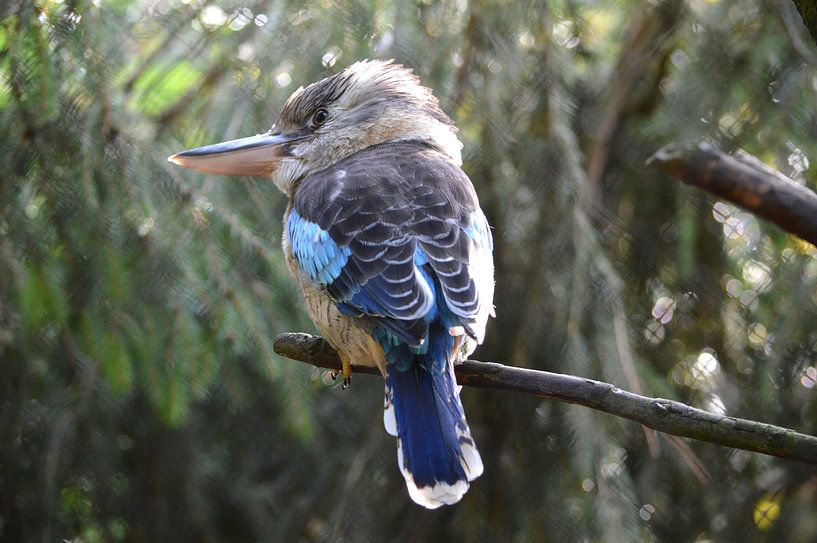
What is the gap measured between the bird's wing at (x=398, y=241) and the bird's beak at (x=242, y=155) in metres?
0.26

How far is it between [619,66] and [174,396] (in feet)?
6.94

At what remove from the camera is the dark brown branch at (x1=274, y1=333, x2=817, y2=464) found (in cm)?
171

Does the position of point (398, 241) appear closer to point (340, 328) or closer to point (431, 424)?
point (340, 328)

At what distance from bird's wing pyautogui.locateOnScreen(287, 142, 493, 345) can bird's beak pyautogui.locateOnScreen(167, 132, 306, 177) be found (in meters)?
0.26

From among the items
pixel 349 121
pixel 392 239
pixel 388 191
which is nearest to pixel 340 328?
pixel 392 239

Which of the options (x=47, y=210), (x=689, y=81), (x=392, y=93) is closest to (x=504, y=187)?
(x=392, y=93)

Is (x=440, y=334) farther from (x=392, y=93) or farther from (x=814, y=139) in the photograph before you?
(x=814, y=139)

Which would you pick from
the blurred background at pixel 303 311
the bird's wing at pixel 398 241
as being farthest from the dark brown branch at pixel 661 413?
the blurred background at pixel 303 311

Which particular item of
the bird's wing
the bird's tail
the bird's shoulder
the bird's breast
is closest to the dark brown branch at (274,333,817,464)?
the bird's tail

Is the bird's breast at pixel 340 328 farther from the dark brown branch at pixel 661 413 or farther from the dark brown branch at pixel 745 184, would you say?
the dark brown branch at pixel 745 184

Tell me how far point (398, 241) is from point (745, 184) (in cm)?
125

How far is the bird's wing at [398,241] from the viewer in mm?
2367

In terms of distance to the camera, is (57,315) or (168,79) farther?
(168,79)

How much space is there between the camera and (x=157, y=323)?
2.91 meters
